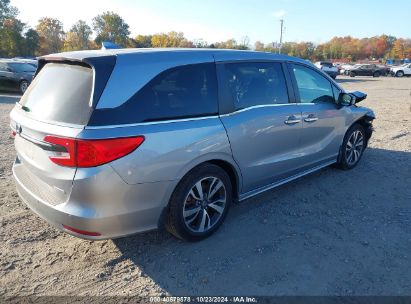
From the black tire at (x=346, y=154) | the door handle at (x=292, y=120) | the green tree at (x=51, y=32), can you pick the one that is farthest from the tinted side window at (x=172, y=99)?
the green tree at (x=51, y=32)

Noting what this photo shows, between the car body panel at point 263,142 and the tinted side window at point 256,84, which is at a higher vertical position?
the tinted side window at point 256,84

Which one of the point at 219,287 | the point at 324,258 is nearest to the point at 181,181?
the point at 219,287

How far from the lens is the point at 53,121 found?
2760mm

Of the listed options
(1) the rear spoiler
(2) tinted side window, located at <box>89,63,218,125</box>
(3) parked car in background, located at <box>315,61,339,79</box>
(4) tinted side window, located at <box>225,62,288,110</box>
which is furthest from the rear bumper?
(3) parked car in background, located at <box>315,61,339,79</box>

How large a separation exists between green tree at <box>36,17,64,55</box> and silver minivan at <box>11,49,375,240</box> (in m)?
105

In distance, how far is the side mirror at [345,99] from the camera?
5.04 metres

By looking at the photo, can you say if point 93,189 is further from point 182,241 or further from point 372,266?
point 372,266

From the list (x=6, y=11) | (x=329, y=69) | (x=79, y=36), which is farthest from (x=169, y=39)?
(x=329, y=69)

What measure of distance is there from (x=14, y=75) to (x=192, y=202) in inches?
584

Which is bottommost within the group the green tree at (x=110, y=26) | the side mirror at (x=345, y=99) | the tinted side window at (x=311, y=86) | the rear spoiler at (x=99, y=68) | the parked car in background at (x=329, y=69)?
the parked car in background at (x=329, y=69)

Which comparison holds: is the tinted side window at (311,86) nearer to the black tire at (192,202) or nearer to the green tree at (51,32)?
the black tire at (192,202)

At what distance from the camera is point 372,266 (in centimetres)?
308

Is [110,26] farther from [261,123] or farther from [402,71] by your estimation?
[261,123]

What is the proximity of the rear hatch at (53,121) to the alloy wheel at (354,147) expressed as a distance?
4.01m
